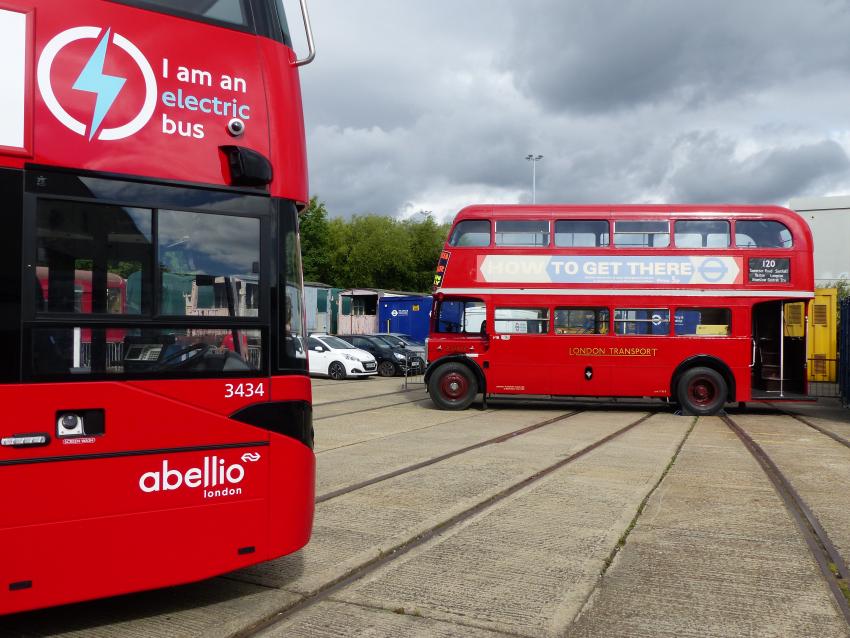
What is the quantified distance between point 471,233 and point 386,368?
1167cm

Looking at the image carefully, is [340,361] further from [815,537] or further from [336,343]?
[815,537]

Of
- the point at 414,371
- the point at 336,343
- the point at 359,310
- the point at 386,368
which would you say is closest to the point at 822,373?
the point at 414,371

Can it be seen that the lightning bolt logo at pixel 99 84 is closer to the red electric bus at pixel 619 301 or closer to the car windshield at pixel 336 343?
the red electric bus at pixel 619 301

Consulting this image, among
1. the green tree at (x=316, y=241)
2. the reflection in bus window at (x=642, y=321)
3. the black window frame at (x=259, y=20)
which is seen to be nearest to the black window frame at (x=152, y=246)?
the black window frame at (x=259, y=20)

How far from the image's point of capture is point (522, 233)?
50.8 ft

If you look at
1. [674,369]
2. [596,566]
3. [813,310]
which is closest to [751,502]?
[596,566]

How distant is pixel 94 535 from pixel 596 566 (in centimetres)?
316

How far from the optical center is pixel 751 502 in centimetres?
705

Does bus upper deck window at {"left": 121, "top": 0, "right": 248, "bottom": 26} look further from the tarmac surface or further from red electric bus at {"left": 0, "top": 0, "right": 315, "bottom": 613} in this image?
the tarmac surface

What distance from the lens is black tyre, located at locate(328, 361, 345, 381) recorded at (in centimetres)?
2409

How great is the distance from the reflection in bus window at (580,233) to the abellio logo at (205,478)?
12190 millimetres

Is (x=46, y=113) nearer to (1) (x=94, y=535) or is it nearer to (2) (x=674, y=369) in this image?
(1) (x=94, y=535)

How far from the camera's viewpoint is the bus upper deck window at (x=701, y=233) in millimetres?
15109

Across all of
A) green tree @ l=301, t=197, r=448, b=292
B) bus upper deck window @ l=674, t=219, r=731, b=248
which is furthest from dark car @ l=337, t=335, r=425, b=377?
green tree @ l=301, t=197, r=448, b=292
